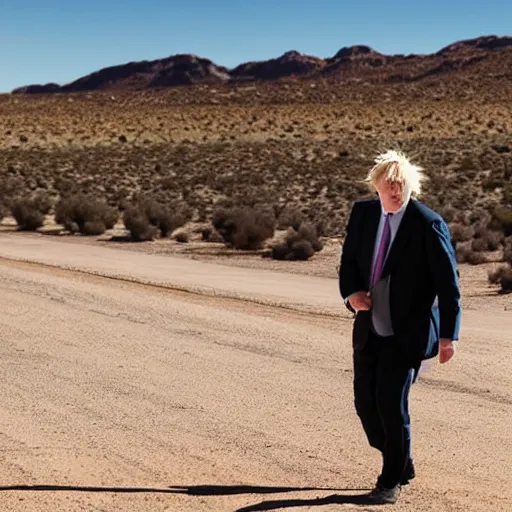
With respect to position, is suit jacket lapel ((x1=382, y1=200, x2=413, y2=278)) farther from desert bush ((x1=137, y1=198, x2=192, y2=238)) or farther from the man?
desert bush ((x1=137, y1=198, x2=192, y2=238))

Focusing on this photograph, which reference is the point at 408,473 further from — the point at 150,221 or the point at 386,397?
the point at 150,221

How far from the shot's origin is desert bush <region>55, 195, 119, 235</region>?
100.0 ft

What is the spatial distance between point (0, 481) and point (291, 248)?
717 inches

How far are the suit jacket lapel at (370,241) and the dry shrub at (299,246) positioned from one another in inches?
729

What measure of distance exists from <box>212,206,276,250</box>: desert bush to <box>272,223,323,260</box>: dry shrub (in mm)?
1101

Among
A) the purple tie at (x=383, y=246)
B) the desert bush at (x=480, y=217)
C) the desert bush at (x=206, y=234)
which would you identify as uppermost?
the purple tie at (x=383, y=246)

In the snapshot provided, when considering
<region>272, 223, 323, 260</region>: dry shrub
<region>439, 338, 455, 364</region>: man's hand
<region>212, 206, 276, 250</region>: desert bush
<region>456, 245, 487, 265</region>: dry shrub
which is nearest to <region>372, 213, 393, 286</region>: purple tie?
<region>439, 338, 455, 364</region>: man's hand

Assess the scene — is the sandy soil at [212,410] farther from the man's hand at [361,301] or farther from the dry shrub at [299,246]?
the dry shrub at [299,246]

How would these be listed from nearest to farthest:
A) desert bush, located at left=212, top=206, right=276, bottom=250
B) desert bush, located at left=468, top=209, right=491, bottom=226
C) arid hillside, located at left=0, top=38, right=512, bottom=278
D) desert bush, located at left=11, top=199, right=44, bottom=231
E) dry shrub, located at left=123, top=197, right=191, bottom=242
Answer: desert bush, located at left=212, top=206, right=276, bottom=250
dry shrub, located at left=123, top=197, right=191, bottom=242
desert bush, located at left=468, top=209, right=491, bottom=226
desert bush, located at left=11, top=199, right=44, bottom=231
arid hillside, located at left=0, top=38, right=512, bottom=278

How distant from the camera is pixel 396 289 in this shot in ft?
18.5

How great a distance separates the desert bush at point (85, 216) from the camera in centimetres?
3047

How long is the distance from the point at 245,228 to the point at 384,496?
2064 cm

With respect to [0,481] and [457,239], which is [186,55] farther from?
[0,481]

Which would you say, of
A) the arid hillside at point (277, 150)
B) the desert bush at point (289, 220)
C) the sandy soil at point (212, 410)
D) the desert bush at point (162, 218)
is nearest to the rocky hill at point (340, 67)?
the arid hillside at point (277, 150)
